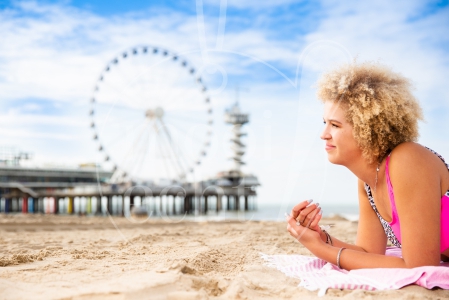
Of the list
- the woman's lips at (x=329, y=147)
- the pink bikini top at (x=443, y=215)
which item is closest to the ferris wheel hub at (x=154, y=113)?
the woman's lips at (x=329, y=147)

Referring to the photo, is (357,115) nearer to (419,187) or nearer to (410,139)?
(410,139)

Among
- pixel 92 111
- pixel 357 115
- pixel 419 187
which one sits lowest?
pixel 419 187

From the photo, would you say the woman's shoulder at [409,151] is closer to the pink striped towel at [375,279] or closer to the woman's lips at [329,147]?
the woman's lips at [329,147]

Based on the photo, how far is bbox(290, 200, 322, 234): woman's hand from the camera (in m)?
2.18

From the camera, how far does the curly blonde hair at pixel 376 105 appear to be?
2.04 m

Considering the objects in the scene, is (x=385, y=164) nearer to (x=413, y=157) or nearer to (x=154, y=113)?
(x=413, y=157)

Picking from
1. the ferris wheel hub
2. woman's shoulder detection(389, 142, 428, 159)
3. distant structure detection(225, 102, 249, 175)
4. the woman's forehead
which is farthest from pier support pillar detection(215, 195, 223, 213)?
woman's shoulder detection(389, 142, 428, 159)

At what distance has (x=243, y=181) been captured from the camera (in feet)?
139

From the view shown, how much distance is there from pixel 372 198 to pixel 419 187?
471 mm

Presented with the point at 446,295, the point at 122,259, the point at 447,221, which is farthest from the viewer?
the point at 122,259

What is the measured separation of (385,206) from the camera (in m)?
2.23

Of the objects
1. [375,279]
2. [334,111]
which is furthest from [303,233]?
[334,111]

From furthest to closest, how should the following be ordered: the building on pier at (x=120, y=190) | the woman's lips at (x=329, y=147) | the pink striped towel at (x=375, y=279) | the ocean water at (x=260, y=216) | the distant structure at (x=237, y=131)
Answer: the distant structure at (x=237, y=131)
the building on pier at (x=120, y=190)
the ocean water at (x=260, y=216)
the woman's lips at (x=329, y=147)
the pink striped towel at (x=375, y=279)

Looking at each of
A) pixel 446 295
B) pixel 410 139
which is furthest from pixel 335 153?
pixel 446 295
